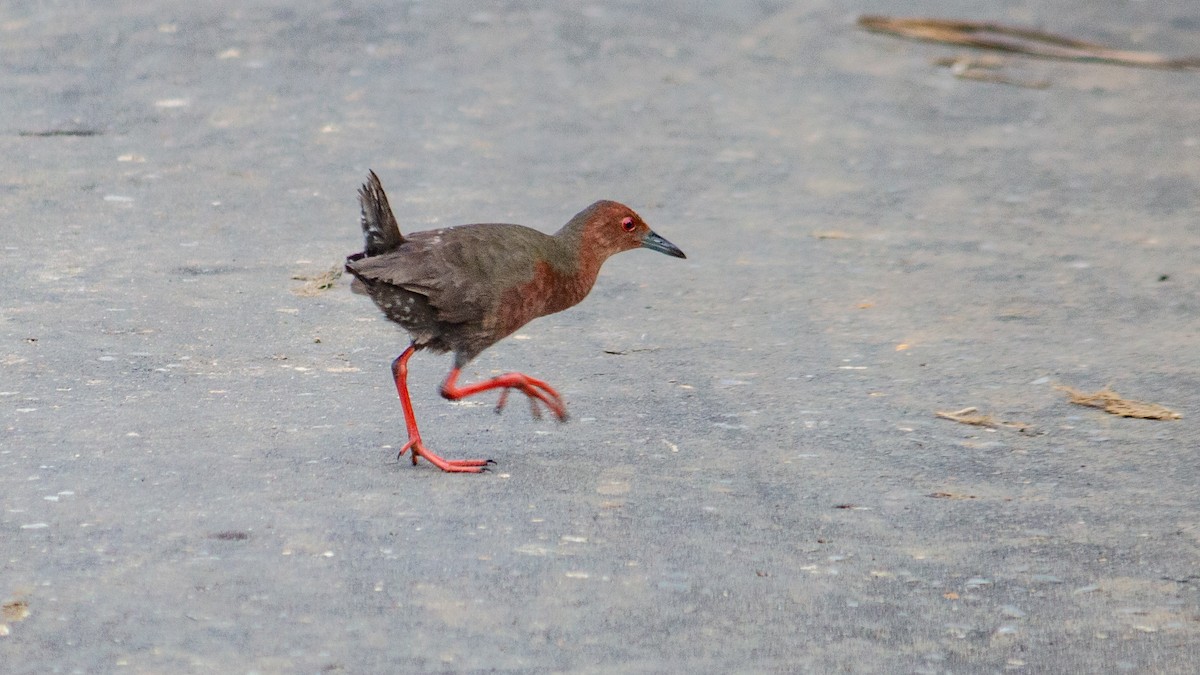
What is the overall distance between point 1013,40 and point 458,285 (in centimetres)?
866

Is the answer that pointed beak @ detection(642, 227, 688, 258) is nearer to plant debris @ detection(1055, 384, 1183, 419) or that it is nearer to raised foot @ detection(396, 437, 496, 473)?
raised foot @ detection(396, 437, 496, 473)

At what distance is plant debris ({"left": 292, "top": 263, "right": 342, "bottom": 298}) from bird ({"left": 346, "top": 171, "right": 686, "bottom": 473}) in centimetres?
172

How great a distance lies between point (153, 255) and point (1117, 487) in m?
4.56

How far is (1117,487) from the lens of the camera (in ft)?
17.7

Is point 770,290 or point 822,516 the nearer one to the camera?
point 822,516

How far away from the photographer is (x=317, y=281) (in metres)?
7.35

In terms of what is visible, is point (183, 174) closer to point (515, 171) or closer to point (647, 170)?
point (515, 171)

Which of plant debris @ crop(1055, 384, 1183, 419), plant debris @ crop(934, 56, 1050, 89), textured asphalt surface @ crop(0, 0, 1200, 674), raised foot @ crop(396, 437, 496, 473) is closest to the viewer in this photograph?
textured asphalt surface @ crop(0, 0, 1200, 674)

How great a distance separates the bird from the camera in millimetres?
5309

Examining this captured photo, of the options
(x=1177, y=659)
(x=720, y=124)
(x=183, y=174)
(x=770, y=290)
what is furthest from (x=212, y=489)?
Answer: (x=720, y=124)

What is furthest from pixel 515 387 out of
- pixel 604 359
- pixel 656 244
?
pixel 604 359

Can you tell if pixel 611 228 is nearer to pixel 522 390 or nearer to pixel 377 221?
pixel 522 390

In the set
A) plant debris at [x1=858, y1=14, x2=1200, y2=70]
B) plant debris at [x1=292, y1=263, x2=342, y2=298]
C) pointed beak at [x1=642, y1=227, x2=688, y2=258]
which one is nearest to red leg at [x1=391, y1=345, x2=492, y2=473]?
pointed beak at [x1=642, y1=227, x2=688, y2=258]

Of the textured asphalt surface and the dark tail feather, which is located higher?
the dark tail feather
